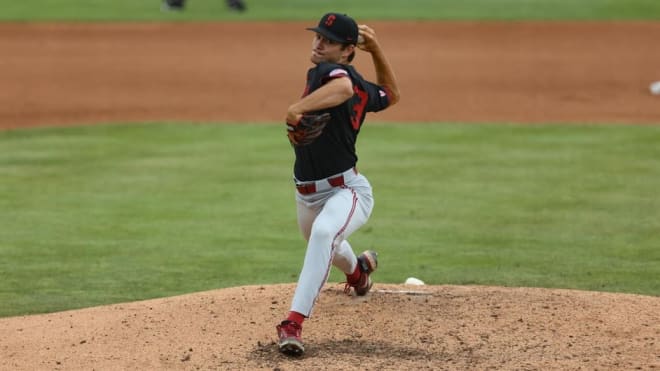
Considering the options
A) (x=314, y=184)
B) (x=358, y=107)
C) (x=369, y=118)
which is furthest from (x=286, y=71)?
(x=314, y=184)

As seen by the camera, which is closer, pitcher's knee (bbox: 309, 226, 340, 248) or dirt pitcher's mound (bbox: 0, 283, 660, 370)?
dirt pitcher's mound (bbox: 0, 283, 660, 370)

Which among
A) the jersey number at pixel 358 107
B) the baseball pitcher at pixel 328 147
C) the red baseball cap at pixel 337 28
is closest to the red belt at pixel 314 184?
the baseball pitcher at pixel 328 147

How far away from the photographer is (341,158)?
6137 mm

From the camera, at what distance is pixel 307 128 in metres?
5.74

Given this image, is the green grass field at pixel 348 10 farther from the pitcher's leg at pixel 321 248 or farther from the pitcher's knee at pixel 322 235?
the pitcher's knee at pixel 322 235

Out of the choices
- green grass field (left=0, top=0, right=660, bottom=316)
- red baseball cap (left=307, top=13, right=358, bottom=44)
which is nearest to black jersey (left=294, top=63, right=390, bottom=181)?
red baseball cap (left=307, top=13, right=358, bottom=44)

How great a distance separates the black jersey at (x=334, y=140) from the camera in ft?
19.7

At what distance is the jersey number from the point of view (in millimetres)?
6160

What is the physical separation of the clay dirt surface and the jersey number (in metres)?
1.11

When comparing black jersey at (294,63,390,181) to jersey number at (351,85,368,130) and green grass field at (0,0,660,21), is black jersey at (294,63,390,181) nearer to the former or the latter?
jersey number at (351,85,368,130)

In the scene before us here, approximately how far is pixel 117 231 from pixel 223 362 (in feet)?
12.9

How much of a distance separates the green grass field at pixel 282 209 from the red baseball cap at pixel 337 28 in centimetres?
251

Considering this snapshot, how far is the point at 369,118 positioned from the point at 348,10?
10.3m

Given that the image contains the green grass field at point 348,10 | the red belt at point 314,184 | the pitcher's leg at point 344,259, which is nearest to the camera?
the red belt at point 314,184
